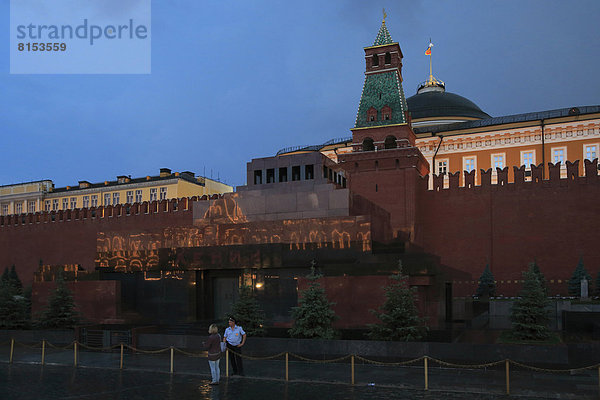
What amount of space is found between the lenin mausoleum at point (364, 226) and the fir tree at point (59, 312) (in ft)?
3.96

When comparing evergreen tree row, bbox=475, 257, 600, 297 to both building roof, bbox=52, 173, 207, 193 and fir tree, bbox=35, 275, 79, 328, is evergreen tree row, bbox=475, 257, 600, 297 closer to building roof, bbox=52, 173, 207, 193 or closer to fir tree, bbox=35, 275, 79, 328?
fir tree, bbox=35, 275, 79, 328

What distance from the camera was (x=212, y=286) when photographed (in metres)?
19.0

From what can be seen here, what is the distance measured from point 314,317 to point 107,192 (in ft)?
135

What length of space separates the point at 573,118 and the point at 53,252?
3437cm

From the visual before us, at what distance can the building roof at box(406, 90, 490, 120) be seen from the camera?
42.1 metres

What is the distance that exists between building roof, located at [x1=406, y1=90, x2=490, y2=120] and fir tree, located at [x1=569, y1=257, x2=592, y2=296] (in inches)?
810

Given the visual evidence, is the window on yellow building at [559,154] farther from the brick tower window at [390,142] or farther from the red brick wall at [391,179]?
the brick tower window at [390,142]

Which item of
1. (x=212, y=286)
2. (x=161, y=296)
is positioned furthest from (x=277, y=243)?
(x=161, y=296)

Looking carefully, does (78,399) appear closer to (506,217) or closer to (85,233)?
(506,217)

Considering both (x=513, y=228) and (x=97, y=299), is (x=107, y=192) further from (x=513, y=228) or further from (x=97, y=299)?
(x=513, y=228)

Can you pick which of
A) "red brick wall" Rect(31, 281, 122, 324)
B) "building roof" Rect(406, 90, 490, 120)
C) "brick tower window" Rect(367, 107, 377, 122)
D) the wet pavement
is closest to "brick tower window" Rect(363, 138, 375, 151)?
"brick tower window" Rect(367, 107, 377, 122)

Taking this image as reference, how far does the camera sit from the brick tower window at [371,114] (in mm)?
27828

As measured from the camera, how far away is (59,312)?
17.5 meters

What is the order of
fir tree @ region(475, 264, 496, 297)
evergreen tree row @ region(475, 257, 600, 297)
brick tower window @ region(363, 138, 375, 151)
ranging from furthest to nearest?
brick tower window @ region(363, 138, 375, 151) < fir tree @ region(475, 264, 496, 297) < evergreen tree row @ region(475, 257, 600, 297)
